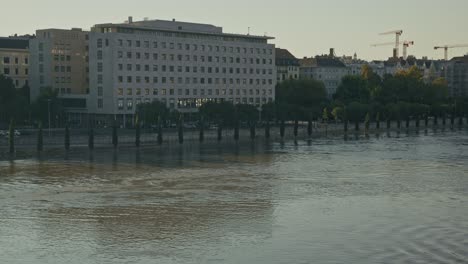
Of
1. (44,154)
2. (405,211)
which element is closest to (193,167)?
(44,154)

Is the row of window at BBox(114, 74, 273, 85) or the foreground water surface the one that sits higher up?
the row of window at BBox(114, 74, 273, 85)

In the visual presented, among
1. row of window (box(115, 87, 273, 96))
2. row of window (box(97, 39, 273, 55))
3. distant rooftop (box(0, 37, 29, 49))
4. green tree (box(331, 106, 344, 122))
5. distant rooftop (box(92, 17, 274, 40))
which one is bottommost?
green tree (box(331, 106, 344, 122))

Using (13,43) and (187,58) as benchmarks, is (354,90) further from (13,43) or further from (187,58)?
(13,43)

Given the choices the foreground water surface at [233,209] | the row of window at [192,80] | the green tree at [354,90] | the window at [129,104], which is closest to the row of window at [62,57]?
the row of window at [192,80]

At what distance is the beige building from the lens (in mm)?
149875

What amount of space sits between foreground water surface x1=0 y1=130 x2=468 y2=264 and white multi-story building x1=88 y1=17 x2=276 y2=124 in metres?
53.2

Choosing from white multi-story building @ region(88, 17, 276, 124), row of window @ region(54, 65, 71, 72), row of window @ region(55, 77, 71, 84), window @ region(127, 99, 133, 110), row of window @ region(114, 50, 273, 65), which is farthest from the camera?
row of window @ region(55, 77, 71, 84)

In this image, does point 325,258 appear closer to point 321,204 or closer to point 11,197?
point 321,204

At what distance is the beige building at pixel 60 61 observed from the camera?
5901 inches

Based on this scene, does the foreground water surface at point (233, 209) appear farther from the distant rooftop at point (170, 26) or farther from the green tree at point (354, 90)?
the green tree at point (354, 90)

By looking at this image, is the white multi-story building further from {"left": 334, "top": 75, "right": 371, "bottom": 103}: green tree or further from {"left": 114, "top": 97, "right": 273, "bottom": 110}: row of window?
{"left": 334, "top": 75, "right": 371, "bottom": 103}: green tree

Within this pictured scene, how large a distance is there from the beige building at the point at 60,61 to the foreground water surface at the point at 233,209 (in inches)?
2626

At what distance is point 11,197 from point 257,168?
29.1 metres

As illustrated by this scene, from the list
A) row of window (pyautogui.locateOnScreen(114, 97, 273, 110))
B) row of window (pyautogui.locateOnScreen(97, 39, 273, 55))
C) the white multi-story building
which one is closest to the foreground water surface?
row of window (pyautogui.locateOnScreen(114, 97, 273, 110))
